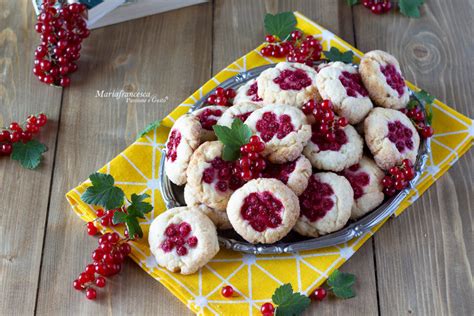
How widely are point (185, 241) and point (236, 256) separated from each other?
159mm

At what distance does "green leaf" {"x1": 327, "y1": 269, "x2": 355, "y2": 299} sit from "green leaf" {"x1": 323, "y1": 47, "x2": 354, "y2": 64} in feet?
2.33

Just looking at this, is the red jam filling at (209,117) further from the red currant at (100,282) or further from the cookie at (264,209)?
the red currant at (100,282)

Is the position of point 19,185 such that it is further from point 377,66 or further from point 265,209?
point 377,66

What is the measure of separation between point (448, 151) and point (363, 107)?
0.37 m

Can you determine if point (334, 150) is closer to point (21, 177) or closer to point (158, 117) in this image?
point (158, 117)

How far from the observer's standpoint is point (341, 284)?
168 centimetres

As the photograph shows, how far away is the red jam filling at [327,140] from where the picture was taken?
170cm

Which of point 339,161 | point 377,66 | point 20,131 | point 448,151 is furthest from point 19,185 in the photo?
point 448,151

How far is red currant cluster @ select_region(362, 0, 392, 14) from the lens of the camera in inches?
91.9

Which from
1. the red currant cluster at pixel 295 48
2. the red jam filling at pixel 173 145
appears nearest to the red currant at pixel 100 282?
the red jam filling at pixel 173 145

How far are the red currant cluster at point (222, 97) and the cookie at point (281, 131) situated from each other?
223 millimetres

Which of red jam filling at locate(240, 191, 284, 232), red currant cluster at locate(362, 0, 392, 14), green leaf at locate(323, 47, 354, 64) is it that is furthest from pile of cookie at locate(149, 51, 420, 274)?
red currant cluster at locate(362, 0, 392, 14)

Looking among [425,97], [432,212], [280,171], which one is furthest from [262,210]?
[425,97]

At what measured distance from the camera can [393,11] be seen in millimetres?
2365
